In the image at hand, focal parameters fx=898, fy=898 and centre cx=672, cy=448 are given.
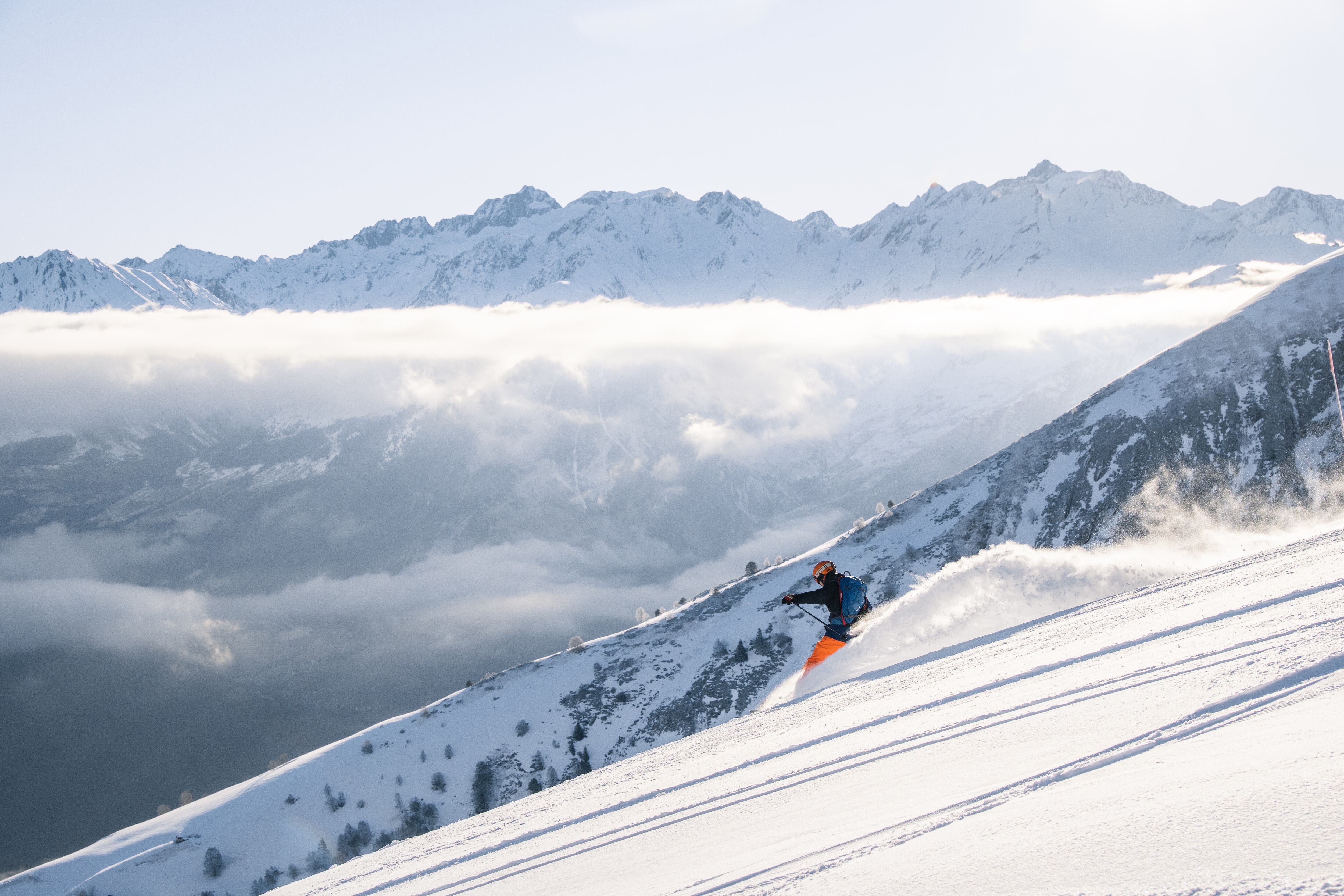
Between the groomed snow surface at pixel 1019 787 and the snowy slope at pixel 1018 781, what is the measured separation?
4 cm

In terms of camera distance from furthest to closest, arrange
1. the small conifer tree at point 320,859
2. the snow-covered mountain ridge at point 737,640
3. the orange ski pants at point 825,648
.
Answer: the snow-covered mountain ridge at point 737,640, the small conifer tree at point 320,859, the orange ski pants at point 825,648

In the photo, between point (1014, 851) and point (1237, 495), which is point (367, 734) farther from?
point (1014, 851)

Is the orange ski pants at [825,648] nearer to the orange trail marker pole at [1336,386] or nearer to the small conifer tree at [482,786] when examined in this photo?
the small conifer tree at [482,786]

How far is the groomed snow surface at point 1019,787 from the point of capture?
6.57m

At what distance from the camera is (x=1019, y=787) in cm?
949

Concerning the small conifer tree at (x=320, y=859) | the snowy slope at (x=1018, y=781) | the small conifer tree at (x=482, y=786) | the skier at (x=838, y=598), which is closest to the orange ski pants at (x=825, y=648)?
the skier at (x=838, y=598)

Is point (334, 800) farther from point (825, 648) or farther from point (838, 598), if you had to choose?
point (838, 598)

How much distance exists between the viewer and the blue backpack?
66.5 ft

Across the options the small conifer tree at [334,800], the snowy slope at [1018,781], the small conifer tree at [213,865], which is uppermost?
the snowy slope at [1018,781]

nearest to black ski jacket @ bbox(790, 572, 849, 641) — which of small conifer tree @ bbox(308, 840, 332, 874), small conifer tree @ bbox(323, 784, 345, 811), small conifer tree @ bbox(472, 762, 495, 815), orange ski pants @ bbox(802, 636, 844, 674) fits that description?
orange ski pants @ bbox(802, 636, 844, 674)

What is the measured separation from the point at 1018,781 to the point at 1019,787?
12.1 inches

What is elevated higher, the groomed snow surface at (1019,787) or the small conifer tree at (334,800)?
the groomed snow surface at (1019,787)

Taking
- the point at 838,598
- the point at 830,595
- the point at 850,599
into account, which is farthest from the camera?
the point at 850,599

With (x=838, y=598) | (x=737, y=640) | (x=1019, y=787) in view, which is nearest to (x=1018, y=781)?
(x=1019, y=787)
